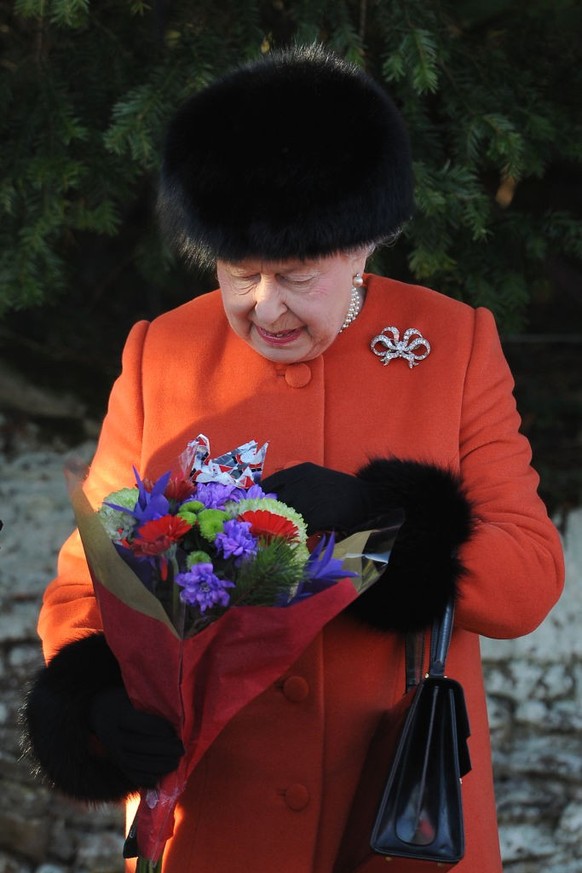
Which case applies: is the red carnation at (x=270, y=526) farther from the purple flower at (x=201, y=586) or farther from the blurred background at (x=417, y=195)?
the blurred background at (x=417, y=195)

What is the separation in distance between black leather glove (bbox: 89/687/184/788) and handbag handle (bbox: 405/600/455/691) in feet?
1.37

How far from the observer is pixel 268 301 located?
1954 mm

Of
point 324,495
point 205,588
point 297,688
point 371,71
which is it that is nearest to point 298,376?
point 324,495

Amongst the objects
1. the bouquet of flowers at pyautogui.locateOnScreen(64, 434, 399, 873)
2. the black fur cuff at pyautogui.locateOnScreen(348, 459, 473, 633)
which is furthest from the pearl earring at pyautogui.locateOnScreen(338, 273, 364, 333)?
the bouquet of flowers at pyautogui.locateOnScreen(64, 434, 399, 873)

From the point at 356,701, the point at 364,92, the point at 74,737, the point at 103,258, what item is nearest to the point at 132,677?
the point at 74,737

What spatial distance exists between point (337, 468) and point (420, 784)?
614mm

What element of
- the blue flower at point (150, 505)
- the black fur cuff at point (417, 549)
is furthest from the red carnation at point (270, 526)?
the black fur cuff at point (417, 549)

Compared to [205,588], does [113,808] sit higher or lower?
lower

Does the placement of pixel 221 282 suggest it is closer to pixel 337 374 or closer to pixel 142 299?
pixel 337 374

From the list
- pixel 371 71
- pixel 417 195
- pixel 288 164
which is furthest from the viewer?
pixel 371 71

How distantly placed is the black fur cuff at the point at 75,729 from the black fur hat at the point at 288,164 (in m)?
0.73

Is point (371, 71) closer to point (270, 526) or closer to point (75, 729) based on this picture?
point (270, 526)

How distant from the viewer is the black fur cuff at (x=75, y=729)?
1872 mm

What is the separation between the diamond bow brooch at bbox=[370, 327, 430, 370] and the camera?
7.14ft
